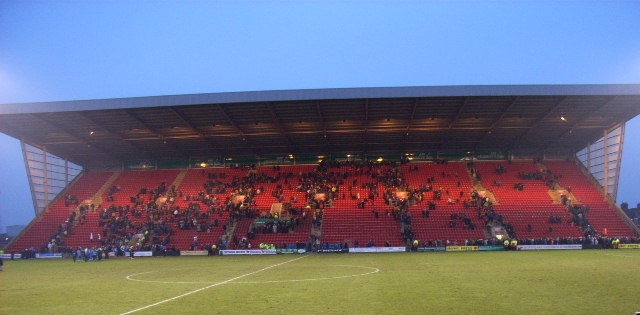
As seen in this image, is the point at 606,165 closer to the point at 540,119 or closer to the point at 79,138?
the point at 540,119

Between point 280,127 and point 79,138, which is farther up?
point 280,127

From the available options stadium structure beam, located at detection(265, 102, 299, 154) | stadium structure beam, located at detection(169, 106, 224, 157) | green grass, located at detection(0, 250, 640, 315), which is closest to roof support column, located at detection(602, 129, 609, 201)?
green grass, located at detection(0, 250, 640, 315)

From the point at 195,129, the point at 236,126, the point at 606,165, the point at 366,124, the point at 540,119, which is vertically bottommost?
the point at 606,165

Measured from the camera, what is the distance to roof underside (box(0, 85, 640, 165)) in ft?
134

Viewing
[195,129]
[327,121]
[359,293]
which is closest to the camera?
[359,293]

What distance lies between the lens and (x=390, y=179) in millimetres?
52688

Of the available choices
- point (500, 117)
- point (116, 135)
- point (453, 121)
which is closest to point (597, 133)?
point (500, 117)

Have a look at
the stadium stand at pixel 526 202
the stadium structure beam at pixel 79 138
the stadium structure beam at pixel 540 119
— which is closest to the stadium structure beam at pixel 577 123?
the stadium stand at pixel 526 202

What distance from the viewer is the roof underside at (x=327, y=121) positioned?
40719mm

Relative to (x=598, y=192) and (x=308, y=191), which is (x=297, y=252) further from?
(x=598, y=192)

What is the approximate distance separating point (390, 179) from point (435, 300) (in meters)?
40.1

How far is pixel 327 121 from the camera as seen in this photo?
4672 centimetres

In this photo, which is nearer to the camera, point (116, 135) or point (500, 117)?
point (500, 117)

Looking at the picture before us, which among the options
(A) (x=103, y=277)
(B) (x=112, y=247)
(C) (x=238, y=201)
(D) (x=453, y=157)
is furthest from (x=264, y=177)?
(A) (x=103, y=277)
